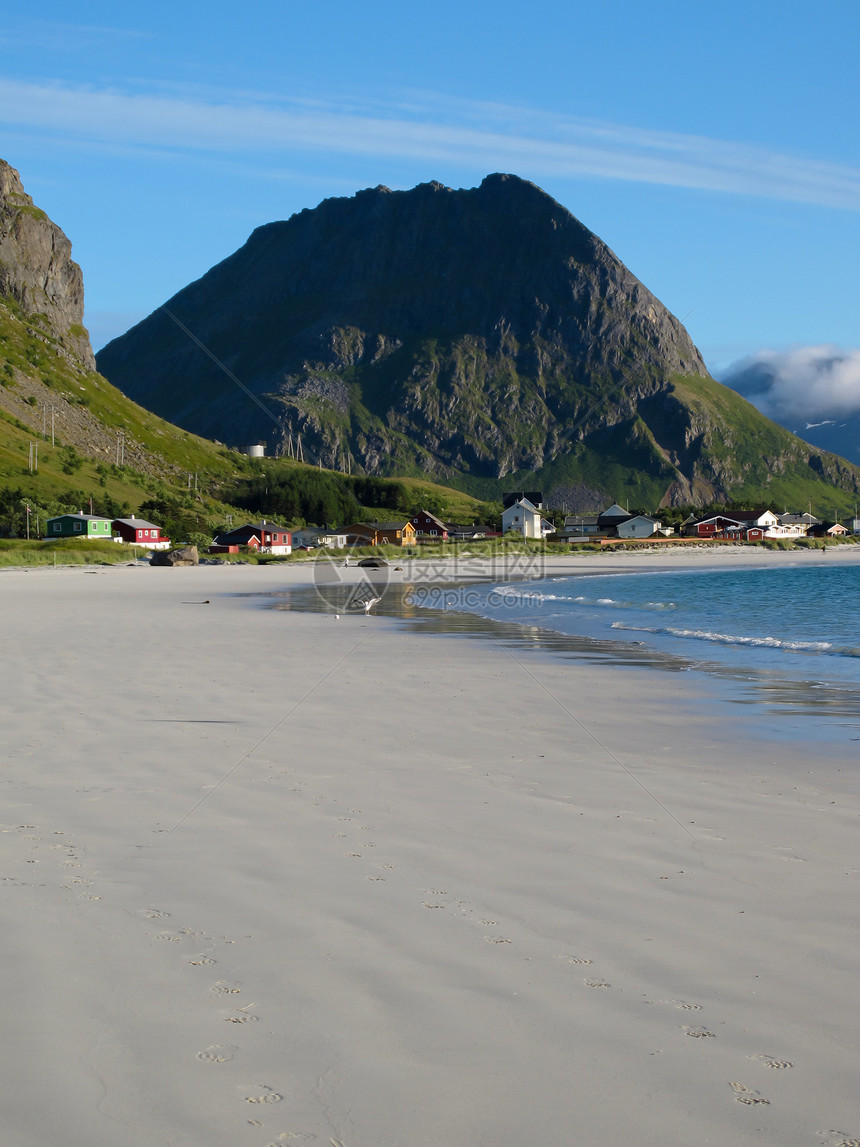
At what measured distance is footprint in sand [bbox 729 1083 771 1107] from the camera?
13.0ft

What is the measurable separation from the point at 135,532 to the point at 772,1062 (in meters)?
110

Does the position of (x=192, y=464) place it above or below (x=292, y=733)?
above

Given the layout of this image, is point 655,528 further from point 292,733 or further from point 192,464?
point 292,733

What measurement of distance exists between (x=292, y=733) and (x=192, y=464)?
182m

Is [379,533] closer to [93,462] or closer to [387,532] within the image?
[387,532]

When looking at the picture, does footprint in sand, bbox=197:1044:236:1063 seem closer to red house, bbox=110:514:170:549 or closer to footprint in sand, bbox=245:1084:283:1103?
footprint in sand, bbox=245:1084:283:1103

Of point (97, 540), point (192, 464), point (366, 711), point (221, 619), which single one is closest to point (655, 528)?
point (192, 464)

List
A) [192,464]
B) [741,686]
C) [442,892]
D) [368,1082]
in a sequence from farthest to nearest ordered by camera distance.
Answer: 1. [192,464]
2. [741,686]
3. [442,892]
4. [368,1082]

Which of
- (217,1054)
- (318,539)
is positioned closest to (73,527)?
(318,539)

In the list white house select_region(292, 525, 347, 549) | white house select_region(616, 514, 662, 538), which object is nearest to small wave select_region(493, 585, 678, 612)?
white house select_region(292, 525, 347, 549)

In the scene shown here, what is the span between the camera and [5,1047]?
4262mm

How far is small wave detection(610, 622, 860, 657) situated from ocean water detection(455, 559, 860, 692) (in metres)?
0.03

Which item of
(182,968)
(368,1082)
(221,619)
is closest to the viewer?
(368,1082)

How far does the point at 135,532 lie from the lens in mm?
107938
